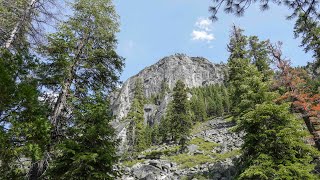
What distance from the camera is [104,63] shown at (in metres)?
12.6

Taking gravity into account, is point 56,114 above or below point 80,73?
below

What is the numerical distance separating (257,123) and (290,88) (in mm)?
9912

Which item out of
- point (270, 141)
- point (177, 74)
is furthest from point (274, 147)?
point (177, 74)

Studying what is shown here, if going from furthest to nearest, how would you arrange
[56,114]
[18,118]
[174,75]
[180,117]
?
[174,75] → [180,117] → [56,114] → [18,118]

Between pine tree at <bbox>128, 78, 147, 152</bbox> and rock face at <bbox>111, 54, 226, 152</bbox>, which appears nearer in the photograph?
pine tree at <bbox>128, 78, 147, 152</bbox>

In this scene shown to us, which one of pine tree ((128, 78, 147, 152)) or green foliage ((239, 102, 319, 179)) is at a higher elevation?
pine tree ((128, 78, 147, 152))

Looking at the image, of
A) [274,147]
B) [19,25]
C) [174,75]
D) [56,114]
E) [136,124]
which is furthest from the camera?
[174,75]

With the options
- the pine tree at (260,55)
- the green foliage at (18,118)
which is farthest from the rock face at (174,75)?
the green foliage at (18,118)

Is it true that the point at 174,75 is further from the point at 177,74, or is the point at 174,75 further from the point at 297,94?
the point at 297,94

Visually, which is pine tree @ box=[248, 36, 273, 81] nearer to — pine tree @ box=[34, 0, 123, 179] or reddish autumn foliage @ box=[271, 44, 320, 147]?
reddish autumn foliage @ box=[271, 44, 320, 147]

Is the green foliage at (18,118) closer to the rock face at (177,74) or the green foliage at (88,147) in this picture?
the green foliage at (88,147)

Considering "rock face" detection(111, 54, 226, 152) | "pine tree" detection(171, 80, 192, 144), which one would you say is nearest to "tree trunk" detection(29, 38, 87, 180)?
"pine tree" detection(171, 80, 192, 144)

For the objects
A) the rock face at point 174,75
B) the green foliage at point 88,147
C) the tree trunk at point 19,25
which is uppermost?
the rock face at point 174,75

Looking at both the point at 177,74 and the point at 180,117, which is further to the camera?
the point at 177,74
